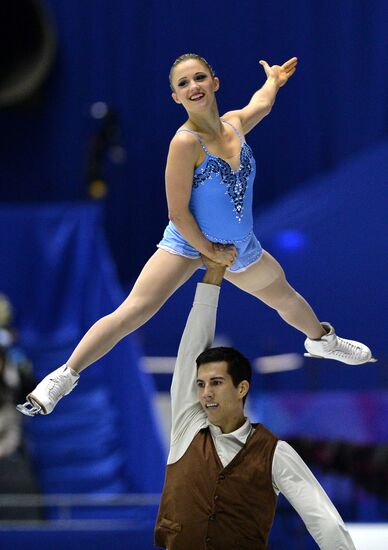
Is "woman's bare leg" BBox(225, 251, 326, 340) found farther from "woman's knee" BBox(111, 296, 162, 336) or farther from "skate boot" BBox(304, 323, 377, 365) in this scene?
"woman's knee" BBox(111, 296, 162, 336)

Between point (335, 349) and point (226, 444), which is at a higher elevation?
point (335, 349)

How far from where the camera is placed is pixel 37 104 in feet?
30.2

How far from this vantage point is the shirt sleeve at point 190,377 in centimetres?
319

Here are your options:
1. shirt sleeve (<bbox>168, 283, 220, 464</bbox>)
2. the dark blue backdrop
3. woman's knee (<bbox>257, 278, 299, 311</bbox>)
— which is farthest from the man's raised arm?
the dark blue backdrop

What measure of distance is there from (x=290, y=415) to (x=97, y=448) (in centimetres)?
212

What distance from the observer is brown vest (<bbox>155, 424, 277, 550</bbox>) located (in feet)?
10.0

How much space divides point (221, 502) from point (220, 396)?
0.27 metres

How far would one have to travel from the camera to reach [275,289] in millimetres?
3557

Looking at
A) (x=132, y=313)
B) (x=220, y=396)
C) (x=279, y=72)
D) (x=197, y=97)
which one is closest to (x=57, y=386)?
(x=132, y=313)

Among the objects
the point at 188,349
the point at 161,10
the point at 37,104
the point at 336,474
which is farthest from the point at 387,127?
the point at 188,349

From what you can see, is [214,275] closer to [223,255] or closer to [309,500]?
[223,255]

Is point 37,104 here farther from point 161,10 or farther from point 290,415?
point 290,415

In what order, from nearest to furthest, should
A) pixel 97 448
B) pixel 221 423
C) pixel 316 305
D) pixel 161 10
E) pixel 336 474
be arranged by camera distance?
pixel 221 423
pixel 336 474
pixel 316 305
pixel 97 448
pixel 161 10

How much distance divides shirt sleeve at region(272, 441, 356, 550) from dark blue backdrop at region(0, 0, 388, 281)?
5687 millimetres
